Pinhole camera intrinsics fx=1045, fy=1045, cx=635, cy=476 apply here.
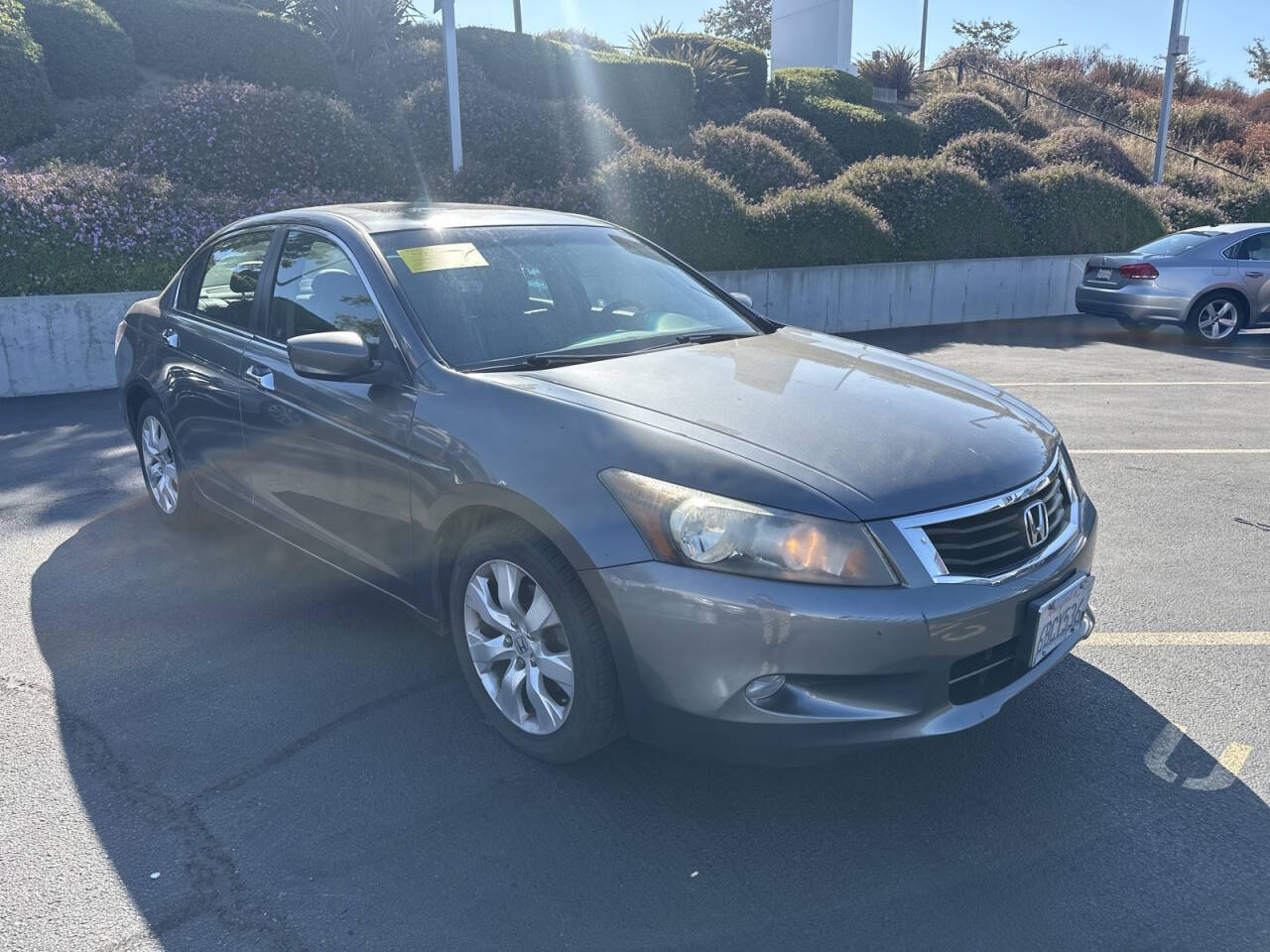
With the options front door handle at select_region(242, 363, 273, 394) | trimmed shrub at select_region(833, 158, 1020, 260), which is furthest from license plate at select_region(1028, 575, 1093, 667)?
trimmed shrub at select_region(833, 158, 1020, 260)

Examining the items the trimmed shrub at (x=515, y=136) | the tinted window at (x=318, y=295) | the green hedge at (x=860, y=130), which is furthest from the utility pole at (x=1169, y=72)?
the tinted window at (x=318, y=295)

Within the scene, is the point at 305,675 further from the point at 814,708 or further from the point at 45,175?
the point at 45,175

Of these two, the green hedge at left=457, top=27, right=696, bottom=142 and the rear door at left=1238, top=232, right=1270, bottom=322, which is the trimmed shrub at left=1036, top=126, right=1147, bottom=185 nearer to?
the green hedge at left=457, top=27, right=696, bottom=142

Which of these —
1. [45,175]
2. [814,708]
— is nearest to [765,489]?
[814,708]

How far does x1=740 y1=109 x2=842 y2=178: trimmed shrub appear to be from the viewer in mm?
18562

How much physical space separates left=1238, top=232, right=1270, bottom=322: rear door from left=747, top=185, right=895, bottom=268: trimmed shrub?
4.27 m

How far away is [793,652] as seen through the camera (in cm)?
263

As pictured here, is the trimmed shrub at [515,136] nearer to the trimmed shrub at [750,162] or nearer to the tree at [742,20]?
the trimmed shrub at [750,162]

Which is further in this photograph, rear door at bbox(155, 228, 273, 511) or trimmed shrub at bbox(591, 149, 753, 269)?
trimmed shrub at bbox(591, 149, 753, 269)

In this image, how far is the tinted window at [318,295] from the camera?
148 inches

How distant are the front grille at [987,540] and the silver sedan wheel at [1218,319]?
11401 millimetres

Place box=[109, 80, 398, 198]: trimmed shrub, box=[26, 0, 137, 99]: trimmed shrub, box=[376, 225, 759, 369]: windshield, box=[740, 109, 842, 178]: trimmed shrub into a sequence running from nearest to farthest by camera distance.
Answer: box=[376, 225, 759, 369]: windshield, box=[109, 80, 398, 198]: trimmed shrub, box=[26, 0, 137, 99]: trimmed shrub, box=[740, 109, 842, 178]: trimmed shrub

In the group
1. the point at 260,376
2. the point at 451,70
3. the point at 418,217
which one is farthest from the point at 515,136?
the point at 260,376

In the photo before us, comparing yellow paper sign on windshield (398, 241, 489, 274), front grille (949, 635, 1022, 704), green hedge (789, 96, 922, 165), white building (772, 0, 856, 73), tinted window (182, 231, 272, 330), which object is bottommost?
front grille (949, 635, 1022, 704)
